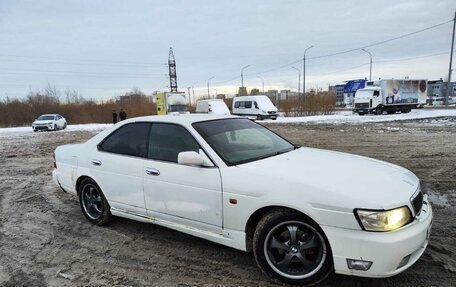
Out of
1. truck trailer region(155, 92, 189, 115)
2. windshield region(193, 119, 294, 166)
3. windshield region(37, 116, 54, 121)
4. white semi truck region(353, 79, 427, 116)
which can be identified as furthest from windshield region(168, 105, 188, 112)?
windshield region(193, 119, 294, 166)

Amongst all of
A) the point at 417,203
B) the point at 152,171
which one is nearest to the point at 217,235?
the point at 152,171

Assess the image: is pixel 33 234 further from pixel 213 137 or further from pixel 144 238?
pixel 213 137

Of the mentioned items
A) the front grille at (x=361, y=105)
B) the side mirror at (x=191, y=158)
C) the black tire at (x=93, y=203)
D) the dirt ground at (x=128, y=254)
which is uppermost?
the side mirror at (x=191, y=158)

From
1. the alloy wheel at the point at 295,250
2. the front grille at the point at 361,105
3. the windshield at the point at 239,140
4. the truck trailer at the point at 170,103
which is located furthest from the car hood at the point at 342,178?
the front grille at the point at 361,105

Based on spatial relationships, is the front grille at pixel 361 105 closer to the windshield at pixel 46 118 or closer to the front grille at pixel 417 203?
the windshield at pixel 46 118

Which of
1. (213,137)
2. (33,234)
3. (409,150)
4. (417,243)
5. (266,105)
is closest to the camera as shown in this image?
(417,243)

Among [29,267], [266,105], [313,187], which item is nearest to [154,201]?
[29,267]

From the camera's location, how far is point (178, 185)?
368 cm

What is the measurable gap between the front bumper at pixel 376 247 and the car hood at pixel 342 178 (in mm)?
219

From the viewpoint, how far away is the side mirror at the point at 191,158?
3473mm

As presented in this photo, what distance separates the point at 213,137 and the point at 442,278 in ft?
8.56

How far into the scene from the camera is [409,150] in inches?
424

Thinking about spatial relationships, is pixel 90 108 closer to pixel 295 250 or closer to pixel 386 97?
pixel 386 97

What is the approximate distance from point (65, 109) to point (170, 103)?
27419mm
